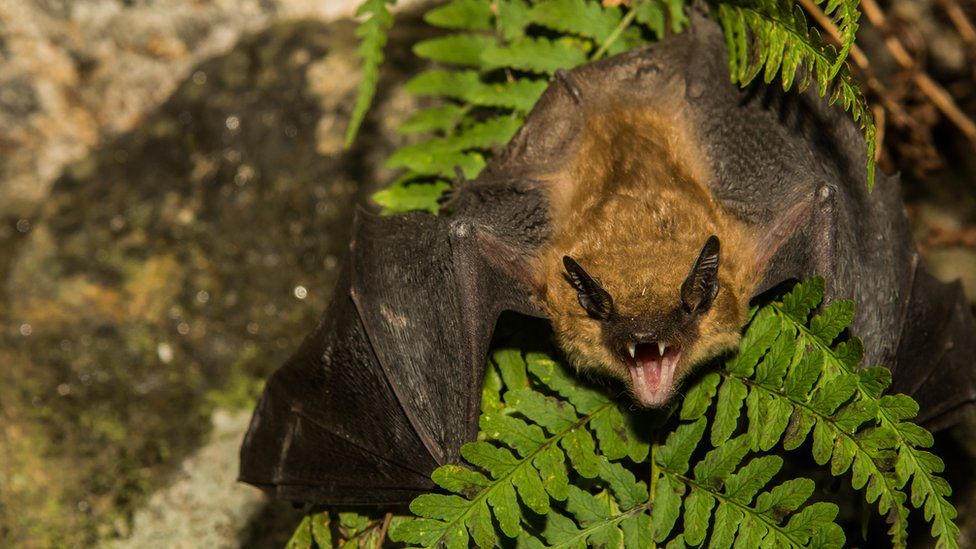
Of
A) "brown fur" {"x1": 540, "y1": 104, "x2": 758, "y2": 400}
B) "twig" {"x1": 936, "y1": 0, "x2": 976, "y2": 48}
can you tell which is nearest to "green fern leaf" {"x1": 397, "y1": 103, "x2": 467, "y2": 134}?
"brown fur" {"x1": 540, "y1": 104, "x2": 758, "y2": 400}

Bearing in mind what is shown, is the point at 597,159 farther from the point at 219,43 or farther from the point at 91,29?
the point at 91,29

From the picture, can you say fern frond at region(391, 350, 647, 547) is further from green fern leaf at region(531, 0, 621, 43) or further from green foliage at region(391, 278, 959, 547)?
green fern leaf at region(531, 0, 621, 43)

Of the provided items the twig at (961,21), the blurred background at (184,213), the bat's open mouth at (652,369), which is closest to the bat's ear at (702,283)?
the bat's open mouth at (652,369)

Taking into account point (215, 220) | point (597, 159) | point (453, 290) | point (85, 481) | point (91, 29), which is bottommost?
point (85, 481)

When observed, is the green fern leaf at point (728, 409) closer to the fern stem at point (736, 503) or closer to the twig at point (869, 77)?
the fern stem at point (736, 503)

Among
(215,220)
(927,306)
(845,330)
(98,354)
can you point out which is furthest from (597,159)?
(98,354)

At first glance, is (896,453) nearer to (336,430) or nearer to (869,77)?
(336,430)
